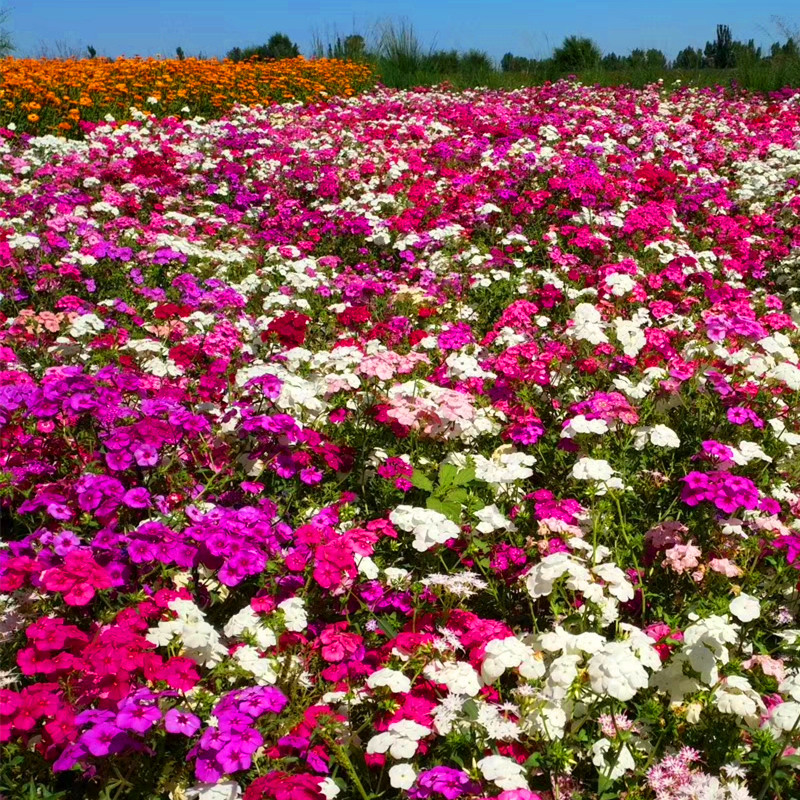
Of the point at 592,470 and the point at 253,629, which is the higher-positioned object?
the point at 592,470

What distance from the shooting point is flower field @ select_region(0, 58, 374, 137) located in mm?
11961

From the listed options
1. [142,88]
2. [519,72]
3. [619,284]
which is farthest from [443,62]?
[619,284]

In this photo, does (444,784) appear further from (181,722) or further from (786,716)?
(786,716)

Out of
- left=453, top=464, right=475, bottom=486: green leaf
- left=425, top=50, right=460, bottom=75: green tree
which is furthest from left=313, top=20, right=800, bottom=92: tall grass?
left=453, top=464, right=475, bottom=486: green leaf

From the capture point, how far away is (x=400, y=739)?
215 cm

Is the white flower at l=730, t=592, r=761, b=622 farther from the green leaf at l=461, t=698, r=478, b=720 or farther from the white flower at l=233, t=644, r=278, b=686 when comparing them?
the white flower at l=233, t=644, r=278, b=686

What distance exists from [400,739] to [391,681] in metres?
0.20

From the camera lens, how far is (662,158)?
10.1 metres

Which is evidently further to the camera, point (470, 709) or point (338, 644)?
point (338, 644)

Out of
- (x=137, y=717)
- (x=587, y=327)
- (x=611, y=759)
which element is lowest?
(x=611, y=759)

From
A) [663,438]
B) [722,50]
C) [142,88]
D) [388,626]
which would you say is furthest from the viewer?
[722,50]

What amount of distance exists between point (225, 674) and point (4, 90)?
1252cm

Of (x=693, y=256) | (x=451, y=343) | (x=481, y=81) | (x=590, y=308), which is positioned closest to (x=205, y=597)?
(x=451, y=343)

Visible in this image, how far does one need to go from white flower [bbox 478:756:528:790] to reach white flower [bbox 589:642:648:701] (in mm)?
360
